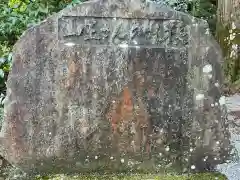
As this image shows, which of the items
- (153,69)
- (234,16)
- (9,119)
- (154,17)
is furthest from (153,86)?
(234,16)

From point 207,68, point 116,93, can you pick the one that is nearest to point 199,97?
point 207,68

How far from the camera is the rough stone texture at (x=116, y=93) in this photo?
8.14 ft

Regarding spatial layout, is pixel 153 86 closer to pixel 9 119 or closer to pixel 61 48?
pixel 61 48

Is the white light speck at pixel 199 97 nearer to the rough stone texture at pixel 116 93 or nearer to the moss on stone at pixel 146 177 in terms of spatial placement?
the rough stone texture at pixel 116 93

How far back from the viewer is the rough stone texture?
8.14 ft

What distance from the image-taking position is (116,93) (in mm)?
2568

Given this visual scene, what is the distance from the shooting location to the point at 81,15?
8.06 ft

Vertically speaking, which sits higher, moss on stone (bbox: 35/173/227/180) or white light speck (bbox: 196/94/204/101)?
white light speck (bbox: 196/94/204/101)

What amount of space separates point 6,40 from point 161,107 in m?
2.77

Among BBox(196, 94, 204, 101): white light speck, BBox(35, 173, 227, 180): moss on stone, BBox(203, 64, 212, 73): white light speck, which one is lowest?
BBox(35, 173, 227, 180): moss on stone

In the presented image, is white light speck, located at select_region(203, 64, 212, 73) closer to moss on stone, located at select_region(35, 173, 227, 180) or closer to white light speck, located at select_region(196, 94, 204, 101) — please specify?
white light speck, located at select_region(196, 94, 204, 101)

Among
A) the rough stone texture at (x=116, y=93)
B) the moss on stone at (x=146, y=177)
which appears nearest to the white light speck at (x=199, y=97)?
the rough stone texture at (x=116, y=93)

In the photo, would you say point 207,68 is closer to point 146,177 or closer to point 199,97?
point 199,97

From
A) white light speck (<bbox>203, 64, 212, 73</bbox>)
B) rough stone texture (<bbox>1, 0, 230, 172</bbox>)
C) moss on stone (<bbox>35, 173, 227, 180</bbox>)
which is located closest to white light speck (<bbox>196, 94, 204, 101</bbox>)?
rough stone texture (<bbox>1, 0, 230, 172</bbox>)
